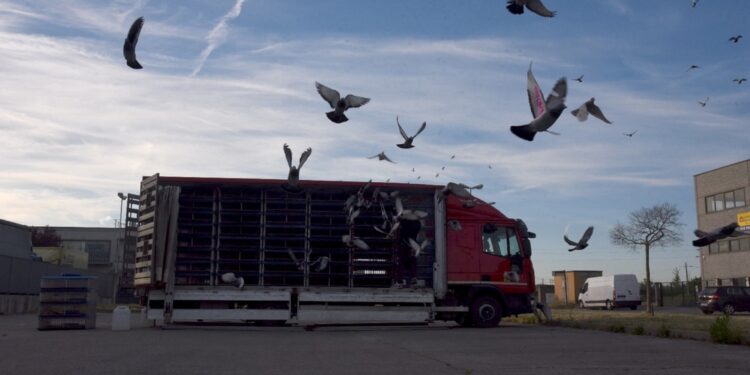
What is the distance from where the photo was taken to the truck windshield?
770 inches

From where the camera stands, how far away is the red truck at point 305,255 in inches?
708

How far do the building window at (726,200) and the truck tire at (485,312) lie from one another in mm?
35392

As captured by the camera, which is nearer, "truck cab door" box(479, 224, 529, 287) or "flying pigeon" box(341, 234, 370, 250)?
"flying pigeon" box(341, 234, 370, 250)

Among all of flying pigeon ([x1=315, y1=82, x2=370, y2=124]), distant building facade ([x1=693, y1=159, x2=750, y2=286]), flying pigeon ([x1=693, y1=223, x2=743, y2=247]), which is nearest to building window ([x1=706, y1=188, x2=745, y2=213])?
distant building facade ([x1=693, y1=159, x2=750, y2=286])

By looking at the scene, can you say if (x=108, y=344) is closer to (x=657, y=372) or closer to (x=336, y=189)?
(x=336, y=189)

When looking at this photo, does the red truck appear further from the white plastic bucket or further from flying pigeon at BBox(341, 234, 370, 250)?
the white plastic bucket

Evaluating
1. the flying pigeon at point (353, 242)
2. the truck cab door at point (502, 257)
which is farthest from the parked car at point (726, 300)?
the flying pigeon at point (353, 242)

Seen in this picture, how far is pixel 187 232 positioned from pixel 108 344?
548 centimetres

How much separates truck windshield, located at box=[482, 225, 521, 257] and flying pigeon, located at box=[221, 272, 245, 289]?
668 centimetres

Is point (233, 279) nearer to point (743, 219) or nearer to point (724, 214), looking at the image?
point (743, 219)

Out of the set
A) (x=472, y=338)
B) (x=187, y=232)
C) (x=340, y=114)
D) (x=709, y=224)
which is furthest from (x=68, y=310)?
(x=709, y=224)

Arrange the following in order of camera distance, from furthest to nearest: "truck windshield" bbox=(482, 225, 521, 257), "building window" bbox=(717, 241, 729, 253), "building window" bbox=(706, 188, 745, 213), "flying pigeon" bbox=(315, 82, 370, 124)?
"building window" bbox=(717, 241, 729, 253) → "building window" bbox=(706, 188, 745, 213) → "truck windshield" bbox=(482, 225, 521, 257) → "flying pigeon" bbox=(315, 82, 370, 124)

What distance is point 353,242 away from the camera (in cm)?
1817

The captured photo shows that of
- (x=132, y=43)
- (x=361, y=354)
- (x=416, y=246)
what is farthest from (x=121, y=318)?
(x=132, y=43)
